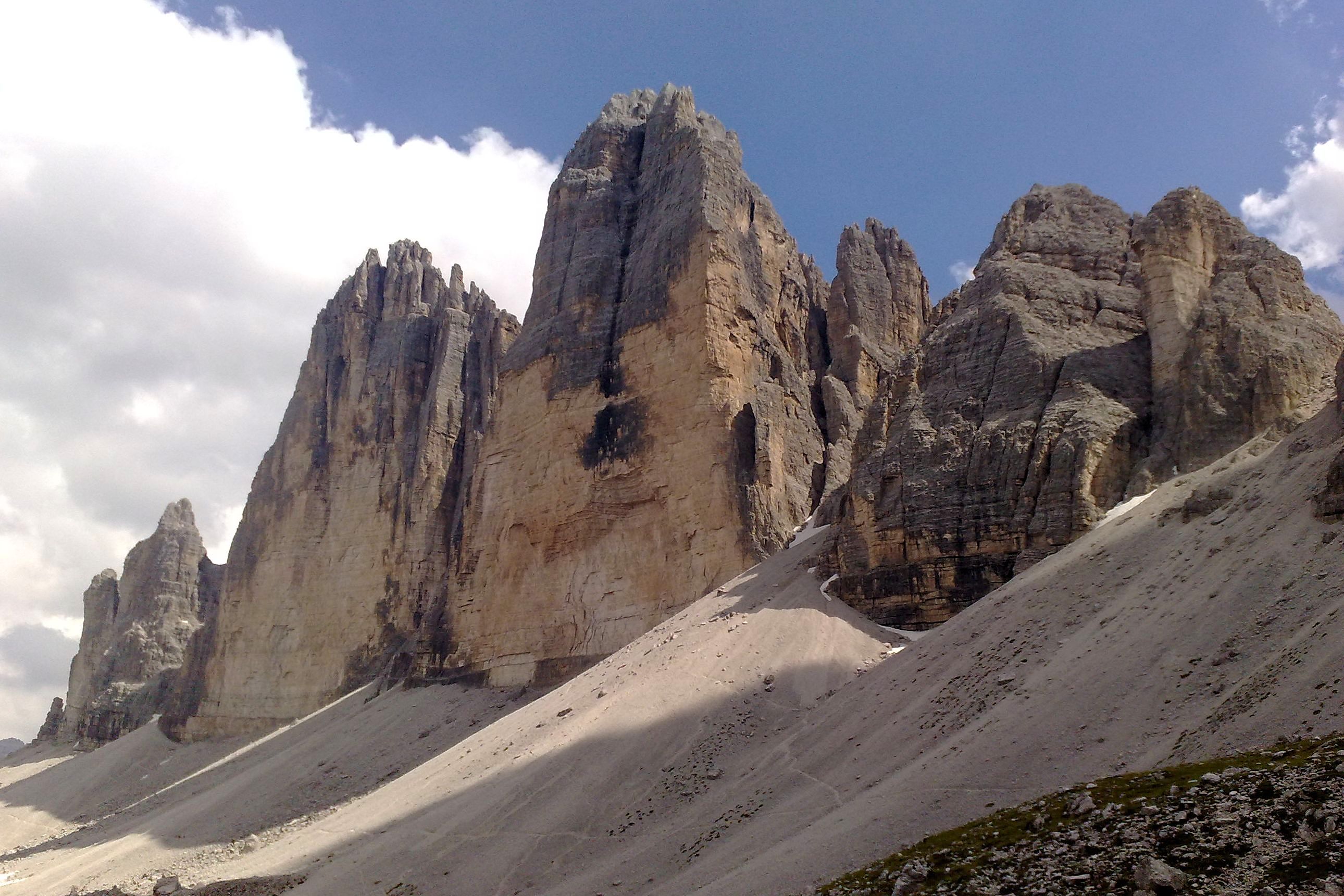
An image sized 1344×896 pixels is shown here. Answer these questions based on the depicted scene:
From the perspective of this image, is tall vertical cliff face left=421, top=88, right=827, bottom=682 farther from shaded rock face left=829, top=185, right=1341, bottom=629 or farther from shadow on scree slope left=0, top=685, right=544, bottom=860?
shaded rock face left=829, top=185, right=1341, bottom=629

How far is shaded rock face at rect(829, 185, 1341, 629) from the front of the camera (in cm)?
2586

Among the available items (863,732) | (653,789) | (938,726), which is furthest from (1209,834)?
(653,789)

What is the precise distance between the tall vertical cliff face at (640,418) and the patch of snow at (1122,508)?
43.2 ft

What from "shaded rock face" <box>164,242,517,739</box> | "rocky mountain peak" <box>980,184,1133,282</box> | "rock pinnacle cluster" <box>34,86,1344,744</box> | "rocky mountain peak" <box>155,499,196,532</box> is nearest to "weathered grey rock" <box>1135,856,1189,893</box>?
"rock pinnacle cluster" <box>34,86,1344,744</box>

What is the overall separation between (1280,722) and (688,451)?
2685cm

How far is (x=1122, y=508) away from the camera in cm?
2506

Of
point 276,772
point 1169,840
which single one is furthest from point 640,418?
point 1169,840

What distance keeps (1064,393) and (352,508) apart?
4365cm

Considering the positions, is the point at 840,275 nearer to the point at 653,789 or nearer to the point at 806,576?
the point at 806,576

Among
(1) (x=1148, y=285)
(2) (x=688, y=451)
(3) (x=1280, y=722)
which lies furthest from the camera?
(2) (x=688, y=451)

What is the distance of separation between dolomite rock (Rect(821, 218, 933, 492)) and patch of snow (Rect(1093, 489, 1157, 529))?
1693cm

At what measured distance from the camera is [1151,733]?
1525cm

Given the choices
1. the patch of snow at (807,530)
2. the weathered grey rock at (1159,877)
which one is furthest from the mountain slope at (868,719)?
the weathered grey rock at (1159,877)

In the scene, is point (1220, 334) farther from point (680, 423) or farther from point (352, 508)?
point (352, 508)
